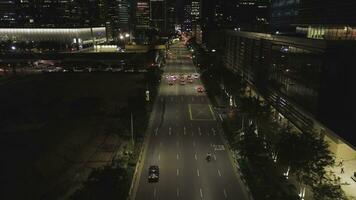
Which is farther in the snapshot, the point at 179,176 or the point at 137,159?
the point at 137,159

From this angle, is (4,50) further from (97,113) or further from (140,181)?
(140,181)

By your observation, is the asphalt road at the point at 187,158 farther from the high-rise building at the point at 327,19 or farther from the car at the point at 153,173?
the high-rise building at the point at 327,19

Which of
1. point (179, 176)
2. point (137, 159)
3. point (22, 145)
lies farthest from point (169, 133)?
point (22, 145)

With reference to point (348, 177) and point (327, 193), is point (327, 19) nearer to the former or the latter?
point (348, 177)

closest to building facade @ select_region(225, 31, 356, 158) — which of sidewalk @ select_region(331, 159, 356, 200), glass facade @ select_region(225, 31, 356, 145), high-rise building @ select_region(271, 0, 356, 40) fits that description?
glass facade @ select_region(225, 31, 356, 145)

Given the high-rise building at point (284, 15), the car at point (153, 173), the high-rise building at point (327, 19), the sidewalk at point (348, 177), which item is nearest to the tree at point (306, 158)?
the sidewalk at point (348, 177)

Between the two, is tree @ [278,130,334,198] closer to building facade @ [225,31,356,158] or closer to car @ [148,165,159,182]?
building facade @ [225,31,356,158]

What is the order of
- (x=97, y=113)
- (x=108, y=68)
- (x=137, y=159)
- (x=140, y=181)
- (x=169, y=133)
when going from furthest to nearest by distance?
(x=108, y=68) → (x=97, y=113) → (x=169, y=133) → (x=137, y=159) → (x=140, y=181)
